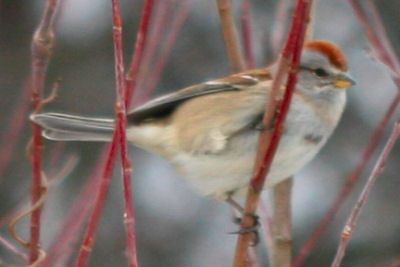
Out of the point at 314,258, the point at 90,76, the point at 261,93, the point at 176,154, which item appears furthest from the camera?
the point at 90,76

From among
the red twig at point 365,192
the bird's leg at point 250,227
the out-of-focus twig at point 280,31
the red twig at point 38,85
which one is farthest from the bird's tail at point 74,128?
the red twig at point 365,192

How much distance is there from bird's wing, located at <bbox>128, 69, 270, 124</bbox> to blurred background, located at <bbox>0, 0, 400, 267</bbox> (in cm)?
323

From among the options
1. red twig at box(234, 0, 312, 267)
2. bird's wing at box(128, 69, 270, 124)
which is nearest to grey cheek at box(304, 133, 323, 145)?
bird's wing at box(128, 69, 270, 124)

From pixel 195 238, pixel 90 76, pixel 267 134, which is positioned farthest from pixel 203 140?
pixel 90 76

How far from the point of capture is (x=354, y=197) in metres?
6.49

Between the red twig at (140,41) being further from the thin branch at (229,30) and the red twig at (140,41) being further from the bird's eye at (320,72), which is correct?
the bird's eye at (320,72)

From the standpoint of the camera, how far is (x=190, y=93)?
113 inches

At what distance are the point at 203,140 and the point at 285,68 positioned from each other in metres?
0.90

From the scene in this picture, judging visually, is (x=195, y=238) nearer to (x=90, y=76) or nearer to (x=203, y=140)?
(x=90, y=76)

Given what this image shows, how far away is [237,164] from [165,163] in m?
3.93

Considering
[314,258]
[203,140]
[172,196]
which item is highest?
[203,140]

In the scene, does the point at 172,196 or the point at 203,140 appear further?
the point at 172,196

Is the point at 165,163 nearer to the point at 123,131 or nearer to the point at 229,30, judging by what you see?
the point at 229,30

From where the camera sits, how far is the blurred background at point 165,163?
20.8ft
